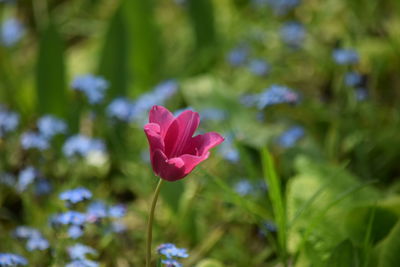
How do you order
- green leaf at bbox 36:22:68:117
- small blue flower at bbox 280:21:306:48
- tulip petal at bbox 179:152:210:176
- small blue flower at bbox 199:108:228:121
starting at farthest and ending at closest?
small blue flower at bbox 280:21:306:48 → green leaf at bbox 36:22:68:117 → small blue flower at bbox 199:108:228:121 → tulip petal at bbox 179:152:210:176

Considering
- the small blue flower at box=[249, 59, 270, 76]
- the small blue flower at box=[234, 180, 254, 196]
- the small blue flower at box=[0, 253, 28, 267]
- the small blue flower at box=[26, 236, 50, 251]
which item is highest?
the small blue flower at box=[249, 59, 270, 76]

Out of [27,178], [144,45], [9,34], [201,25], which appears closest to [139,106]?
[27,178]

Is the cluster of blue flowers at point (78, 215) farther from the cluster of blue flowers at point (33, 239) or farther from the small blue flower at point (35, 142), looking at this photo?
the small blue flower at point (35, 142)

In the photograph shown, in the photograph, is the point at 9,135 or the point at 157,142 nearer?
the point at 157,142

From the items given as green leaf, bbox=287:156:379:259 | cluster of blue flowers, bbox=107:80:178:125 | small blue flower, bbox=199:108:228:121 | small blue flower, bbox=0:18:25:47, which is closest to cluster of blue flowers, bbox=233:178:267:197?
green leaf, bbox=287:156:379:259

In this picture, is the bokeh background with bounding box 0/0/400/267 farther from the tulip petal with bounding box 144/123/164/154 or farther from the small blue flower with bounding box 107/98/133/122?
the tulip petal with bounding box 144/123/164/154

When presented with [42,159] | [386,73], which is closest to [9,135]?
[42,159]

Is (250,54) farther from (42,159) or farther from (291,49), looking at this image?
(42,159)
